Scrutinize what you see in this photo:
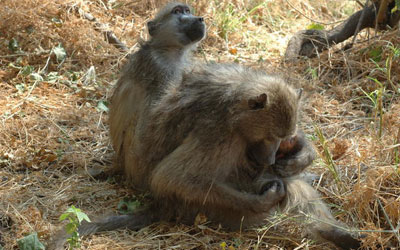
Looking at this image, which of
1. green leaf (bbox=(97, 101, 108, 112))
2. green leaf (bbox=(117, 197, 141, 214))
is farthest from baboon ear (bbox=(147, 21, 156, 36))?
green leaf (bbox=(117, 197, 141, 214))

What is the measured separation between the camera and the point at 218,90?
3838 millimetres

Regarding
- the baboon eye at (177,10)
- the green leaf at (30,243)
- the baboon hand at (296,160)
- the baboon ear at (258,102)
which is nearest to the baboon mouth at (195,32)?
the baboon eye at (177,10)

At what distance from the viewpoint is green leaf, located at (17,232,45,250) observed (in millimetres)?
3538

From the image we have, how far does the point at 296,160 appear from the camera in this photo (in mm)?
4027

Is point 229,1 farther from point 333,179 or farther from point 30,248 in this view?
point 30,248

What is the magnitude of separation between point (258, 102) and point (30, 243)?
168 cm

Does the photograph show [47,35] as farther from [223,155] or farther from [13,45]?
[223,155]

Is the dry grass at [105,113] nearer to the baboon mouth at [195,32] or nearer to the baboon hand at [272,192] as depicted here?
the baboon hand at [272,192]

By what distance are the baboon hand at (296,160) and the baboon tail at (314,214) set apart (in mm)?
66

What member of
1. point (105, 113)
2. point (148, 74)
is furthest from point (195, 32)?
point (105, 113)

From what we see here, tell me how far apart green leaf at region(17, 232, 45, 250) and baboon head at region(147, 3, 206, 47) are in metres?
2.32

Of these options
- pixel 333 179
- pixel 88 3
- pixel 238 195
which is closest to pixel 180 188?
pixel 238 195

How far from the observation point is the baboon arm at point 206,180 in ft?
12.3

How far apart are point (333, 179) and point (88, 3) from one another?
4.63 meters
